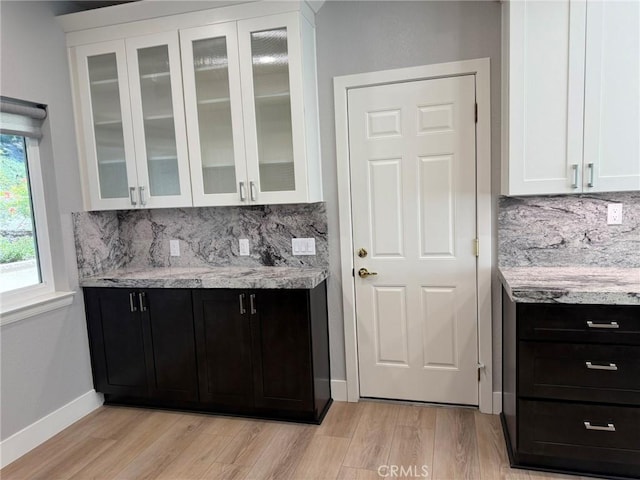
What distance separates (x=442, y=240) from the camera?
267cm

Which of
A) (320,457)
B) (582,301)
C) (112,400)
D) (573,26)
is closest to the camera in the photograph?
(582,301)

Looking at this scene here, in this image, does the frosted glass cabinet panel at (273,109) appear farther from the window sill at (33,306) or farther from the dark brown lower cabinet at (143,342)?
the window sill at (33,306)

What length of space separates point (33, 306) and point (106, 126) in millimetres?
1280

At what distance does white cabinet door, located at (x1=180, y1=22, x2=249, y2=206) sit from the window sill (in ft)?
3.53

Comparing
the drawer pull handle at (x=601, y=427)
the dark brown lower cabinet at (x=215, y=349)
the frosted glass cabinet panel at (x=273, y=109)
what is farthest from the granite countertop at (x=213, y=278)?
the drawer pull handle at (x=601, y=427)

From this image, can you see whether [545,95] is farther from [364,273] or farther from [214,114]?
[214,114]

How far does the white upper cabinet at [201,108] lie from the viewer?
2.55 meters

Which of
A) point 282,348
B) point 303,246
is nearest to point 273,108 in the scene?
point 303,246

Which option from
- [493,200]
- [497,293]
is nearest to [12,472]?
[497,293]

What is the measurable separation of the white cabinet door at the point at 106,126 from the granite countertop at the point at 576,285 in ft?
8.13

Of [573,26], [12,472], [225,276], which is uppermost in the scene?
[573,26]

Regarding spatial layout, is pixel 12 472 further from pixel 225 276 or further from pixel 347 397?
pixel 347 397

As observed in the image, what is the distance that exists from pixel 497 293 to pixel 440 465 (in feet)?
3.47

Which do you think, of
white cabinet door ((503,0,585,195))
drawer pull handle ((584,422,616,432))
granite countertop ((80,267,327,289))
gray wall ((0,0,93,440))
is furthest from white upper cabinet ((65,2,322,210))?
drawer pull handle ((584,422,616,432))
